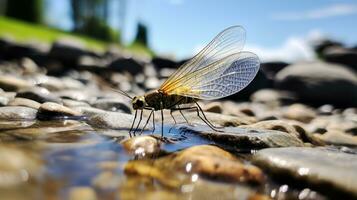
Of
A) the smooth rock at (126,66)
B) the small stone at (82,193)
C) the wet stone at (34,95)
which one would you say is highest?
the smooth rock at (126,66)

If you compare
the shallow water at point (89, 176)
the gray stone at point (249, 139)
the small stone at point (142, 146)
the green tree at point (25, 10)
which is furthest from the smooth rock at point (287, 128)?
the green tree at point (25, 10)

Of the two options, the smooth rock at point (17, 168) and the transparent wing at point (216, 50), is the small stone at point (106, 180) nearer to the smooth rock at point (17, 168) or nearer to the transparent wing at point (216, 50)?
the smooth rock at point (17, 168)

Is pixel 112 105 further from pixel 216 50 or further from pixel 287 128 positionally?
pixel 287 128

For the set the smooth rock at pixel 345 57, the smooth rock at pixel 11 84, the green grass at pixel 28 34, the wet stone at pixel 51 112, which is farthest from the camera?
the green grass at pixel 28 34

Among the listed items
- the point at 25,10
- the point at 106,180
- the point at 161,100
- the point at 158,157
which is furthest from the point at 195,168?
the point at 25,10

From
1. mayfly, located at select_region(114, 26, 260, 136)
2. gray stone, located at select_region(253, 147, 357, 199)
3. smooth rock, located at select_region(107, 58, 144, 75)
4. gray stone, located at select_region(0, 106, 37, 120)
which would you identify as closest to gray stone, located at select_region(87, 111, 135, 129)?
mayfly, located at select_region(114, 26, 260, 136)

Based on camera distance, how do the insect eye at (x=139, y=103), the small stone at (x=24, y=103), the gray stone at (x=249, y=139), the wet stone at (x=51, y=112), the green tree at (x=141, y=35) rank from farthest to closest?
the green tree at (x=141, y=35)
the small stone at (x=24, y=103)
the wet stone at (x=51, y=112)
the insect eye at (x=139, y=103)
the gray stone at (x=249, y=139)

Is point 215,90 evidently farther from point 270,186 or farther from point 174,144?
point 270,186
